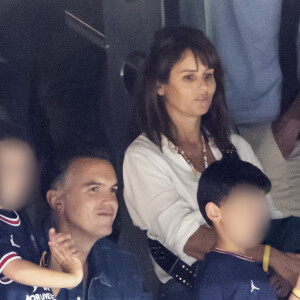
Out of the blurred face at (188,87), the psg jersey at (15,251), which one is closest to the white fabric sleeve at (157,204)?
the blurred face at (188,87)

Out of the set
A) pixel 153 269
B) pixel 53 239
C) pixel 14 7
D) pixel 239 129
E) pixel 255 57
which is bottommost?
pixel 153 269

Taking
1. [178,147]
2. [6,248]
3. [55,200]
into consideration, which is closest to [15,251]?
[6,248]

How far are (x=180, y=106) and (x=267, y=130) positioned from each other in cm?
26

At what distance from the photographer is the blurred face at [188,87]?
1.34 metres

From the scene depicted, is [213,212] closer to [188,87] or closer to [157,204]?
[157,204]

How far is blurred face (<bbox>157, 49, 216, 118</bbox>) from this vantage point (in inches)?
52.9

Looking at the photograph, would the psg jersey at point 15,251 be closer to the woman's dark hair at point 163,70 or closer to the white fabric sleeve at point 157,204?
the white fabric sleeve at point 157,204

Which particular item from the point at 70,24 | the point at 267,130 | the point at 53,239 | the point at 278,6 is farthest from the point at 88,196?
the point at 278,6

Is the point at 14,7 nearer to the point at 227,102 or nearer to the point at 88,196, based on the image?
the point at 88,196

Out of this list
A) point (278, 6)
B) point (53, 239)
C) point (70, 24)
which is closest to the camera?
→ point (53, 239)

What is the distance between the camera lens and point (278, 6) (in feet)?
4.76

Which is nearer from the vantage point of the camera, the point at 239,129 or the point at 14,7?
the point at 14,7

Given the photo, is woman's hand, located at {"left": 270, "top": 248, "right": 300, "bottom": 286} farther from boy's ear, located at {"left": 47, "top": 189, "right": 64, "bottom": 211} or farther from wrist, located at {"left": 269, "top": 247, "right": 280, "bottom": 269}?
boy's ear, located at {"left": 47, "top": 189, "right": 64, "bottom": 211}

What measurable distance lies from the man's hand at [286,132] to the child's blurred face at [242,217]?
0.24 meters
